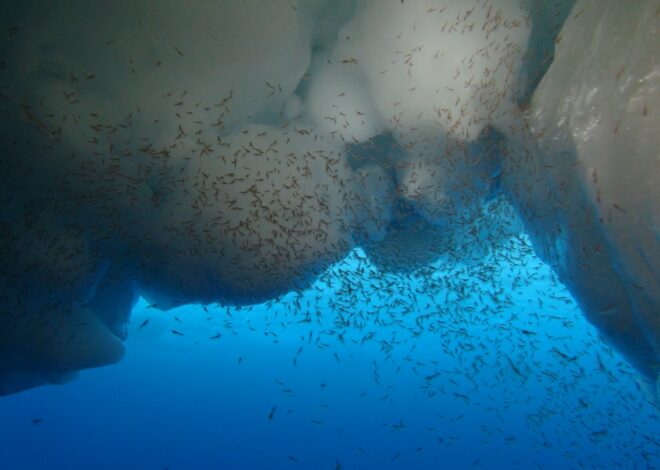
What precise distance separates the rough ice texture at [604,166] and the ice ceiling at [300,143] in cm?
2

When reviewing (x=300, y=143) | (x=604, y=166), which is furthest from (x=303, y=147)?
(x=604, y=166)

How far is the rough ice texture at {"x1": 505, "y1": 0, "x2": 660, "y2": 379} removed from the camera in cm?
315

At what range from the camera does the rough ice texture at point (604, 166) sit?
3.15 m

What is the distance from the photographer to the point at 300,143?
16.3ft

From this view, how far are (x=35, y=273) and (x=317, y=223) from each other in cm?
362

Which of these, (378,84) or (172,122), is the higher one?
(378,84)

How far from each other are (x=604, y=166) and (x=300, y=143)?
3223mm

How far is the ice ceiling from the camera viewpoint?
3.65m

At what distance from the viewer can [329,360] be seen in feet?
132

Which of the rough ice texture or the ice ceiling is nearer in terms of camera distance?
the rough ice texture

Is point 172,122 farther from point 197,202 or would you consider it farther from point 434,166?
point 434,166

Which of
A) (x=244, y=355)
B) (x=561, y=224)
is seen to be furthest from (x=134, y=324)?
(x=561, y=224)

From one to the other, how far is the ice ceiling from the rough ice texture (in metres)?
0.02

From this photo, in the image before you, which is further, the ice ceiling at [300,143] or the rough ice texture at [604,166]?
the ice ceiling at [300,143]
